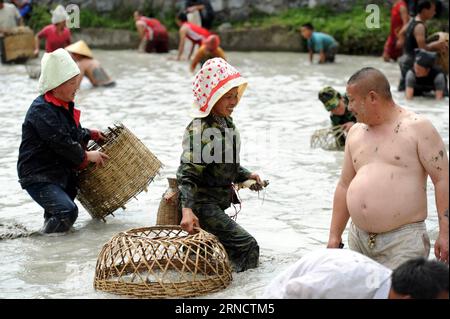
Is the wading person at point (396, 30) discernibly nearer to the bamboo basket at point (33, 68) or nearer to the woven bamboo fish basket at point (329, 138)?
the bamboo basket at point (33, 68)

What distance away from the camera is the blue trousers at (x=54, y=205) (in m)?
6.82

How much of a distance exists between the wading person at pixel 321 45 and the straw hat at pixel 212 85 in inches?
468

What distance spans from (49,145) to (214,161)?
1572 mm

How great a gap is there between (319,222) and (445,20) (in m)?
12.3

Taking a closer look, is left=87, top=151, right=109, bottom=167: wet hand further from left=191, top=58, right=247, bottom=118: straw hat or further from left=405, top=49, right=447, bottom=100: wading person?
left=405, top=49, right=447, bottom=100: wading person

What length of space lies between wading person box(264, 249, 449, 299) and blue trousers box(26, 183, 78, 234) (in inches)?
121

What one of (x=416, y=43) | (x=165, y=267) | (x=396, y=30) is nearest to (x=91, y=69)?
(x=416, y=43)

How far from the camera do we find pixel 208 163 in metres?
5.64

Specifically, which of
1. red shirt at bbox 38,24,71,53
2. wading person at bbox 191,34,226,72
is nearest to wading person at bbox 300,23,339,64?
wading person at bbox 191,34,226,72

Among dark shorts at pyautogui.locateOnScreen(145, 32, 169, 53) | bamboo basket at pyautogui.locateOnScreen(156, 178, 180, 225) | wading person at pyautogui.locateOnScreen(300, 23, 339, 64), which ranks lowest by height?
dark shorts at pyautogui.locateOnScreen(145, 32, 169, 53)

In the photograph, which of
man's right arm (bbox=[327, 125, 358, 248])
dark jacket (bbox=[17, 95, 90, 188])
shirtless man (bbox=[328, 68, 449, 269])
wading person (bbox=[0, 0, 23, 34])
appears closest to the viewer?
shirtless man (bbox=[328, 68, 449, 269])

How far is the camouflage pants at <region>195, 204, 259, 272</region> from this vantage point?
5.72 m

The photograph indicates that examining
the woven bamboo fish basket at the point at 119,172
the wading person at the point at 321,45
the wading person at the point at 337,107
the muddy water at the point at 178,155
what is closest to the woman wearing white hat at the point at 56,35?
the muddy water at the point at 178,155
